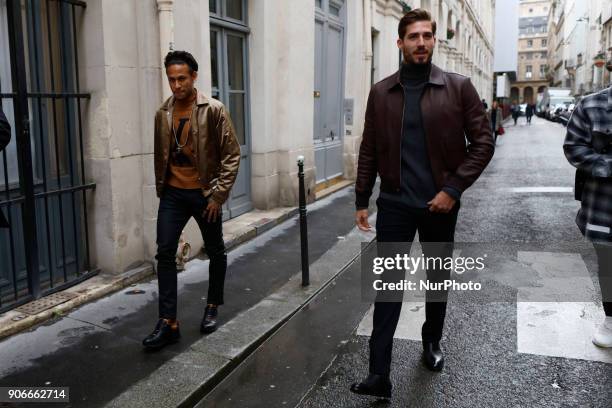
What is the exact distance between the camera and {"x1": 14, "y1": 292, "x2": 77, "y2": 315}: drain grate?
463cm

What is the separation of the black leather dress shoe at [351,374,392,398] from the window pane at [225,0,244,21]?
5.70m

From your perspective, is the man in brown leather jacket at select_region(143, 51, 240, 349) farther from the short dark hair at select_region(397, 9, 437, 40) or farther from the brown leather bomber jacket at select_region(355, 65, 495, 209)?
the short dark hair at select_region(397, 9, 437, 40)

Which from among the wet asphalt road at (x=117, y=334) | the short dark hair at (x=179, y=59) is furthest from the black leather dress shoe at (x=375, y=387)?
the short dark hair at (x=179, y=59)

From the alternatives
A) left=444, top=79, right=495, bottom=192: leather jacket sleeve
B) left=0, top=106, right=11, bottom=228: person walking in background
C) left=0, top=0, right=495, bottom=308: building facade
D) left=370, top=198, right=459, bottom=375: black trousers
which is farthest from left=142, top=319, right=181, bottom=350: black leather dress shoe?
left=444, top=79, right=495, bottom=192: leather jacket sleeve

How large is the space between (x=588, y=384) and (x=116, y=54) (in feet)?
14.5

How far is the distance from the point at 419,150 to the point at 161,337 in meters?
2.13

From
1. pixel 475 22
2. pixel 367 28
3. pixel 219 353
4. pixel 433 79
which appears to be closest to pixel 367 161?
pixel 433 79

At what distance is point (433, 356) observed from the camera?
3.81 metres

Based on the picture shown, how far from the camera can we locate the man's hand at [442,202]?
10.7ft

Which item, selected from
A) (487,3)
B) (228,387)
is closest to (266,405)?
(228,387)

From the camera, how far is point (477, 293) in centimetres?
536

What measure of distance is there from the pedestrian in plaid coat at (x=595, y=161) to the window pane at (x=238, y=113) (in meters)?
4.99

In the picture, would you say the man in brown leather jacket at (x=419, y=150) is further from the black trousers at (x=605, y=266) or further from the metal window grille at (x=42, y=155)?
the metal window grille at (x=42, y=155)

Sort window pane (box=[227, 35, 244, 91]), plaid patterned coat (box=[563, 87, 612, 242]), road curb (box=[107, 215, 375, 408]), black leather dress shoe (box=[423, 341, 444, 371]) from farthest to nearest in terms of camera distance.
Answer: window pane (box=[227, 35, 244, 91]) → black leather dress shoe (box=[423, 341, 444, 371]) → plaid patterned coat (box=[563, 87, 612, 242]) → road curb (box=[107, 215, 375, 408])
